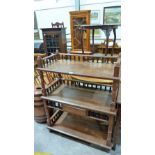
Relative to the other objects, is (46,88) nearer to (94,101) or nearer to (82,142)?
(94,101)

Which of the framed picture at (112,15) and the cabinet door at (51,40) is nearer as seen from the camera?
the cabinet door at (51,40)

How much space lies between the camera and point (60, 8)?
429 cm

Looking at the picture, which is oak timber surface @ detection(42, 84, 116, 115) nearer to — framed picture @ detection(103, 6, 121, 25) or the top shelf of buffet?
the top shelf of buffet

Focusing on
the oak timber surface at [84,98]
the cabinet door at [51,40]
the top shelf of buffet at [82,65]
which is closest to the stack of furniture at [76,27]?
the cabinet door at [51,40]

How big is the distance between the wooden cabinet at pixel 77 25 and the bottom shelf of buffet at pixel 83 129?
6.15ft

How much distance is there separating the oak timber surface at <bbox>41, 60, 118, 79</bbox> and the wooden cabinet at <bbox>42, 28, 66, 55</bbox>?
173 centimetres

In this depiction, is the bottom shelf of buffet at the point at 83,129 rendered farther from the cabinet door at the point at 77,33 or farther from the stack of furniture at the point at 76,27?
the cabinet door at the point at 77,33

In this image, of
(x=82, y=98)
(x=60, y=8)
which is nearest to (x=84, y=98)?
(x=82, y=98)
